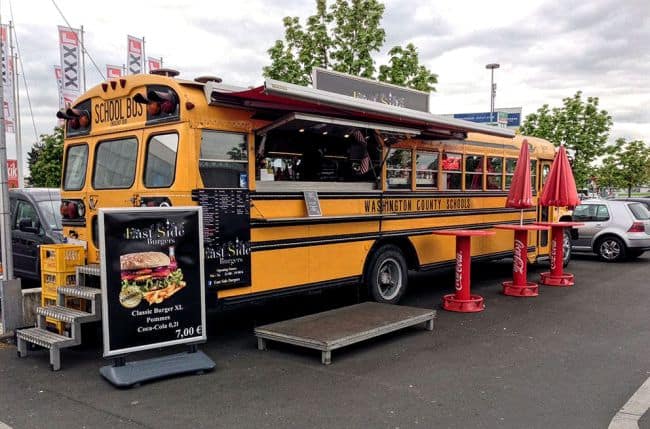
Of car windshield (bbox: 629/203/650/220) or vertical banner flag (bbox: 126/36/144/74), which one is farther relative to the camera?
vertical banner flag (bbox: 126/36/144/74)

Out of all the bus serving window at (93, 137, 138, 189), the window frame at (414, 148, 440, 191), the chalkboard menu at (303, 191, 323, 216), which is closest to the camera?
the bus serving window at (93, 137, 138, 189)

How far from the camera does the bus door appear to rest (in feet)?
38.4

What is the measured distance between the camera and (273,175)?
6738 mm

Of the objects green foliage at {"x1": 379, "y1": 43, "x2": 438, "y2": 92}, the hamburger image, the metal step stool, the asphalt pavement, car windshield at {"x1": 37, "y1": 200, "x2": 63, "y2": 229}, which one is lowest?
the asphalt pavement

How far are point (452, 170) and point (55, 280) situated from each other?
6.05 metres

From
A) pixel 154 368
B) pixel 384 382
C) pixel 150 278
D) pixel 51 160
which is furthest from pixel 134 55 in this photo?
pixel 384 382

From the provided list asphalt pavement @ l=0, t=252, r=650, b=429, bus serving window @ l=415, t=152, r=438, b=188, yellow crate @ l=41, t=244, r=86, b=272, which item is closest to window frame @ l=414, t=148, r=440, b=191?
bus serving window @ l=415, t=152, r=438, b=188

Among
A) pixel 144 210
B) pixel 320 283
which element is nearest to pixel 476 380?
pixel 320 283

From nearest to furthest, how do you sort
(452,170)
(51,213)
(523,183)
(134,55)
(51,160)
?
(523,183) → (452,170) → (51,213) → (51,160) → (134,55)

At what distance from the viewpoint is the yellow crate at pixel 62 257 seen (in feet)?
20.1

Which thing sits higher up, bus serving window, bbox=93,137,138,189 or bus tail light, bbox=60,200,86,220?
bus serving window, bbox=93,137,138,189

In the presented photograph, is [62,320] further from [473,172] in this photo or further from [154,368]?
[473,172]

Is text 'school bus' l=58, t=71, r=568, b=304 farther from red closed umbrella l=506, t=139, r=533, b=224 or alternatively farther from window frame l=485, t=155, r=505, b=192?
window frame l=485, t=155, r=505, b=192

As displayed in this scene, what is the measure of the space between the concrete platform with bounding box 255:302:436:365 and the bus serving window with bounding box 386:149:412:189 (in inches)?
77.5
